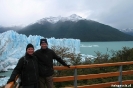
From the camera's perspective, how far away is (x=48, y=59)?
11.1 feet

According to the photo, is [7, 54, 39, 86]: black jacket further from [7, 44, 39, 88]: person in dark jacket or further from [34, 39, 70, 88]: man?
[34, 39, 70, 88]: man

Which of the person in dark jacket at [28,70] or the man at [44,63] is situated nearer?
the person in dark jacket at [28,70]

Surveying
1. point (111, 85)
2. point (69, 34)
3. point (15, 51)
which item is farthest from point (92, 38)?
point (111, 85)

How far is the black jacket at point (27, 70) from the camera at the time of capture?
9.39 ft

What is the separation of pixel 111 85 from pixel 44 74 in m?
1.72

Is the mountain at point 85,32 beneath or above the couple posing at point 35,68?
above

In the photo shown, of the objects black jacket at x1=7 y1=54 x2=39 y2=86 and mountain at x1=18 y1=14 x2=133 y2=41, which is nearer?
black jacket at x1=7 y1=54 x2=39 y2=86

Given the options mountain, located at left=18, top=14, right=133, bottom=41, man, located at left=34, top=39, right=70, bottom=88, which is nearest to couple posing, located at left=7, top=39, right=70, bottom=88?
man, located at left=34, top=39, right=70, bottom=88

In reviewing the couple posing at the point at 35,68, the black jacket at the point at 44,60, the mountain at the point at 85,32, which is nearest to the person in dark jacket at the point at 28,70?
the couple posing at the point at 35,68

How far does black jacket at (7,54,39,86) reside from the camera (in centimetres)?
286

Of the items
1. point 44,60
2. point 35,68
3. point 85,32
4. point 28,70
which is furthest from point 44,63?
point 85,32

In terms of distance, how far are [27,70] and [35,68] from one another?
0.51 ft

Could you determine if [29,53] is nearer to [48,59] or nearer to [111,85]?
[48,59]

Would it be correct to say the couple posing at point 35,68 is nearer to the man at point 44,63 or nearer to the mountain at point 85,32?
the man at point 44,63
